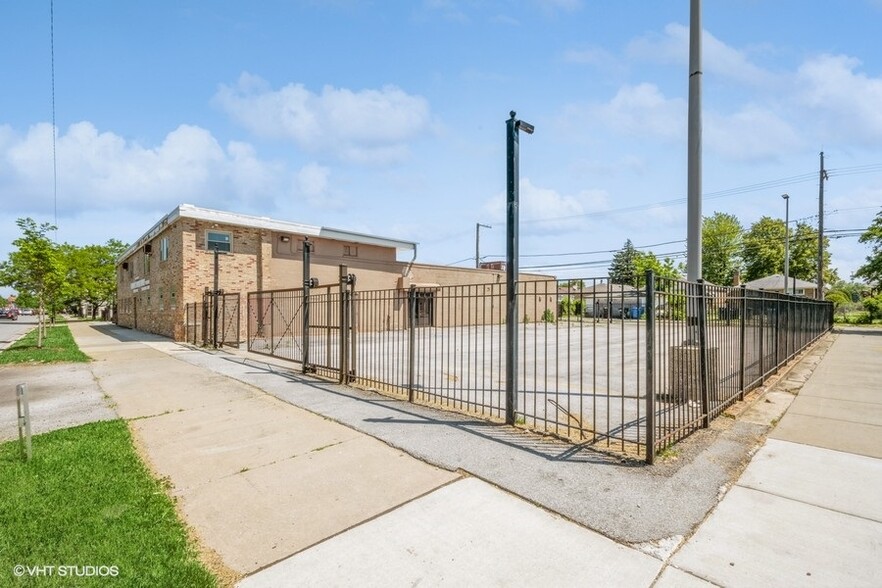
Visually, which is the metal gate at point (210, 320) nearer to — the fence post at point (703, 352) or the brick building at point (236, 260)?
the brick building at point (236, 260)

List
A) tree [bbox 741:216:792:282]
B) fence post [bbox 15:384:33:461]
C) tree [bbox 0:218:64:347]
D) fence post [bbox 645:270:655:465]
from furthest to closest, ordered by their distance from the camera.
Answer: tree [bbox 741:216:792:282] → tree [bbox 0:218:64:347] → fence post [bbox 15:384:33:461] → fence post [bbox 645:270:655:465]

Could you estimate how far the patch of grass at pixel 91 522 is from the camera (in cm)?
257

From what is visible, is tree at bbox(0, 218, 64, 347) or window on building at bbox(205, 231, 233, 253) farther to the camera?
window on building at bbox(205, 231, 233, 253)

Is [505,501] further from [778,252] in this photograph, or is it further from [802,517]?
[778,252]

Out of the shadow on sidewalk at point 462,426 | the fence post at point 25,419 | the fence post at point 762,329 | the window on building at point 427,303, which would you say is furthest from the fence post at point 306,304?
the fence post at point 762,329

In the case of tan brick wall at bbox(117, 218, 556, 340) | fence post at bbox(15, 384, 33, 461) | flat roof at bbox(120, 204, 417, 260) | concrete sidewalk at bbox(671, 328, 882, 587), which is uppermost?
flat roof at bbox(120, 204, 417, 260)

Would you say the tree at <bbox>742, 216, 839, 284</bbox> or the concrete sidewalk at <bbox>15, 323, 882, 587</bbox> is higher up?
the tree at <bbox>742, 216, 839, 284</bbox>

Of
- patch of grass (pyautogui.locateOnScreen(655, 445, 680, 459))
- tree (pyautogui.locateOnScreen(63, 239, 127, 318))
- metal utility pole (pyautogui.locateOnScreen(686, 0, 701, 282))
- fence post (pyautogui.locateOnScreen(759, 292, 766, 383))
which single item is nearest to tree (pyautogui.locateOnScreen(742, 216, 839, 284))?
fence post (pyautogui.locateOnScreen(759, 292, 766, 383))

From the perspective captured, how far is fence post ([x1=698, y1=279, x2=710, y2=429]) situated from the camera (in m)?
5.22

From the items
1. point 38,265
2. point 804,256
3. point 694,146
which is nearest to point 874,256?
point 804,256

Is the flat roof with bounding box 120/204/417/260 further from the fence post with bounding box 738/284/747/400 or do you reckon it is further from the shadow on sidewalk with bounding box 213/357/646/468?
the fence post with bounding box 738/284/747/400

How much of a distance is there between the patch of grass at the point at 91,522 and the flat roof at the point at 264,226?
14.9 m

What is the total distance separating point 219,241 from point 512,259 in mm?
16853

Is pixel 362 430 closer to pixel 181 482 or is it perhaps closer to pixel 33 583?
pixel 181 482
